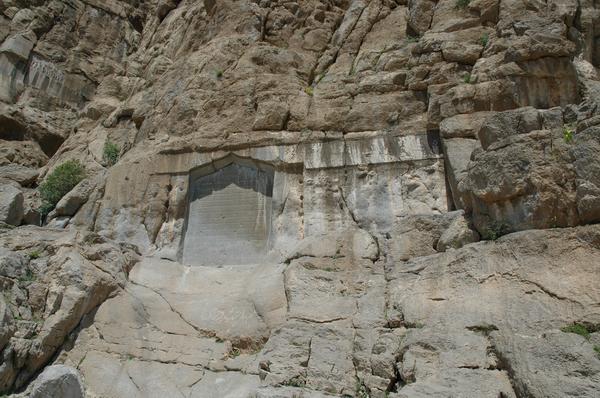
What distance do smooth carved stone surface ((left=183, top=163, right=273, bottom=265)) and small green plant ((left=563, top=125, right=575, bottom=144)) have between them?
28.1 ft

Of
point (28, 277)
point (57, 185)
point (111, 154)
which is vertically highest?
point (111, 154)

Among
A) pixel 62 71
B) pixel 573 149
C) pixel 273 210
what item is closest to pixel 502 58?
pixel 573 149

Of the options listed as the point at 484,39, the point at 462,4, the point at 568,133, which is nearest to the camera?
the point at 568,133

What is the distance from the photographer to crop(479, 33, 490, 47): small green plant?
16.6 m

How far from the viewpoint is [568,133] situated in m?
9.87

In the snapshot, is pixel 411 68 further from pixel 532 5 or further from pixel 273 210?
pixel 273 210

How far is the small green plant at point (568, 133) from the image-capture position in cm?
977

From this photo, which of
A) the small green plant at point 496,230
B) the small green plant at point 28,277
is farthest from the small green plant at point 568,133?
the small green plant at point 28,277

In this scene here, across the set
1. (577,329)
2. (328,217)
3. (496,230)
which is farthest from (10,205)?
(577,329)

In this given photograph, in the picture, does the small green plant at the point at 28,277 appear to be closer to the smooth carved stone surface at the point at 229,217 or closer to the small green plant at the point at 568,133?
the smooth carved stone surface at the point at 229,217

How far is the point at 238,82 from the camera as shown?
1869cm

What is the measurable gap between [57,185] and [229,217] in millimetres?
7426

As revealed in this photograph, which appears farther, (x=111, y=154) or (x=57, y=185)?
(x=111, y=154)

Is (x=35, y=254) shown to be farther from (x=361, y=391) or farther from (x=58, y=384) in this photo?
(x=361, y=391)
